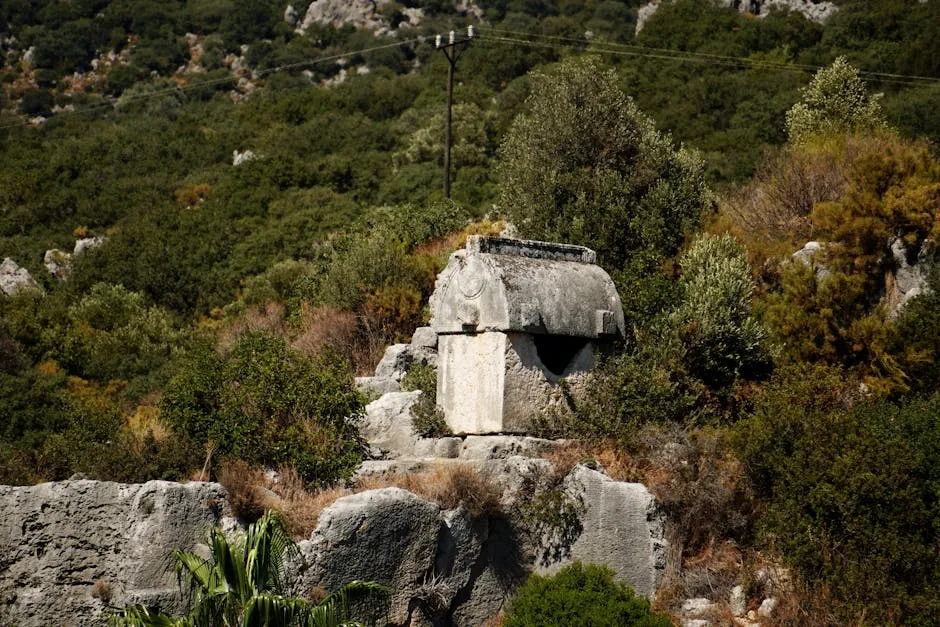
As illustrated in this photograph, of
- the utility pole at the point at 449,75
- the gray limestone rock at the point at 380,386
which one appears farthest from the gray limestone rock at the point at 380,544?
the utility pole at the point at 449,75

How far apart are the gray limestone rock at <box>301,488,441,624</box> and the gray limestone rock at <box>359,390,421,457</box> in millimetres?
2663

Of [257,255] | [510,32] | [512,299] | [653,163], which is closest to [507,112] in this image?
[257,255]

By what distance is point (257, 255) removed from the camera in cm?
3466

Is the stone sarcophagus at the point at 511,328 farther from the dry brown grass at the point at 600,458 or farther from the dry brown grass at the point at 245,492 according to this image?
the dry brown grass at the point at 245,492

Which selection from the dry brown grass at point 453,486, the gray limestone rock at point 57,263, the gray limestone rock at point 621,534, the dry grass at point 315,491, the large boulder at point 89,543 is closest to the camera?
the large boulder at point 89,543

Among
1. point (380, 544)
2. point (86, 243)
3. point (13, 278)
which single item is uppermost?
point (380, 544)

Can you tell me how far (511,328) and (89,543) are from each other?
524 centimetres

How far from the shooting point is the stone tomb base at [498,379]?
13477 mm

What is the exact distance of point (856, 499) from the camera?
39.1 ft

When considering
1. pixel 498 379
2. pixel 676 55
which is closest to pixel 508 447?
pixel 498 379

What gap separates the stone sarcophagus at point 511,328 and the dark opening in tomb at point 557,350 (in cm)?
2

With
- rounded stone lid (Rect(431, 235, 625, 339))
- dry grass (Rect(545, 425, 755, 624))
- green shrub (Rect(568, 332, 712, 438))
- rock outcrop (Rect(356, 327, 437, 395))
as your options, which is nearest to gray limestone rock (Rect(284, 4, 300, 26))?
rock outcrop (Rect(356, 327, 437, 395))

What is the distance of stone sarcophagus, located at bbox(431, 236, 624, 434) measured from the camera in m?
13.5

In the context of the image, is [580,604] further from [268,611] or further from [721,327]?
[721,327]
